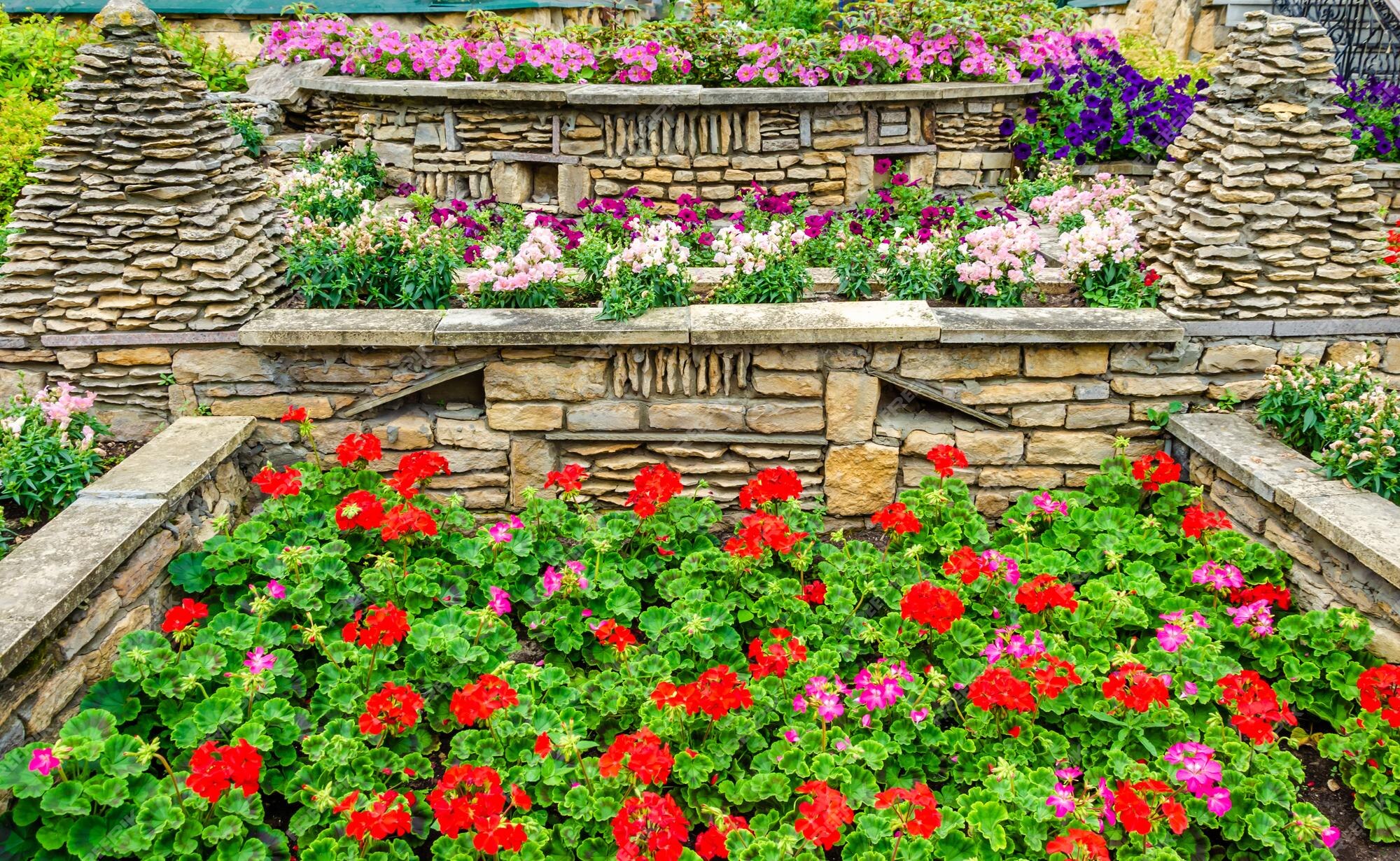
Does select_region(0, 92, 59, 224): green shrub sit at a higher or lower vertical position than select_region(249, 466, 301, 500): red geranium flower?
higher

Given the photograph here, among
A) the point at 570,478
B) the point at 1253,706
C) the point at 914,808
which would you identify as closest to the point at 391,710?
the point at 570,478

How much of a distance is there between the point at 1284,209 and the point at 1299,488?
1194 mm

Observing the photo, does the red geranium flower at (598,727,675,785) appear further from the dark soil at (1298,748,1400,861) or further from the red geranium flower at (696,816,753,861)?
the dark soil at (1298,748,1400,861)

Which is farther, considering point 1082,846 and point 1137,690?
point 1137,690

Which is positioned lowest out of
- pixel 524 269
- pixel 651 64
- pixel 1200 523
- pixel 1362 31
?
pixel 1200 523

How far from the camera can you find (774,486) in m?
3.76

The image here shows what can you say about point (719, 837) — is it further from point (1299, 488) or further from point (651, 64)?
point (651, 64)

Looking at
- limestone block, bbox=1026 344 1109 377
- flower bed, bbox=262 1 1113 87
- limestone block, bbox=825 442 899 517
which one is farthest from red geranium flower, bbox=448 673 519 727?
flower bed, bbox=262 1 1113 87

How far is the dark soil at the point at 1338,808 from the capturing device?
113 inches

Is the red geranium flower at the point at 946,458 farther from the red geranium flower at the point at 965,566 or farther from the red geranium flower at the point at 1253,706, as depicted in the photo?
the red geranium flower at the point at 1253,706

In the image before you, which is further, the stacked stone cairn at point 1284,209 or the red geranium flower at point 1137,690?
the stacked stone cairn at point 1284,209

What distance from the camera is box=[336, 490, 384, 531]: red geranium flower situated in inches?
141

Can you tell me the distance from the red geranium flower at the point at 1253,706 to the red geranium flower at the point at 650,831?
5.33 ft

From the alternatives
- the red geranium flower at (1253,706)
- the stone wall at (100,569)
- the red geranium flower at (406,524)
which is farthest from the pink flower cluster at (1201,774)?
the stone wall at (100,569)
